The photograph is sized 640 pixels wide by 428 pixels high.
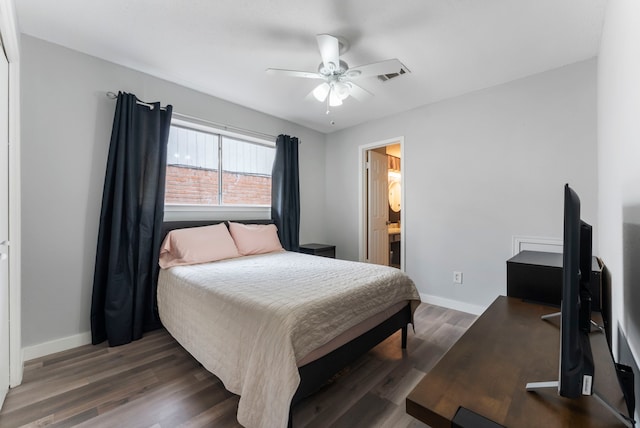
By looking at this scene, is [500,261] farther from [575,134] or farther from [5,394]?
[5,394]

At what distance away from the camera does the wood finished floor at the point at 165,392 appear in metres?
1.51

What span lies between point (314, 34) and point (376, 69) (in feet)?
1.74

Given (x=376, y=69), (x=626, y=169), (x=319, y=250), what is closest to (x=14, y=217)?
(x=376, y=69)

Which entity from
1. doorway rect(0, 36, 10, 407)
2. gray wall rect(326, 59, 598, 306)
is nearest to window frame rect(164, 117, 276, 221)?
doorway rect(0, 36, 10, 407)

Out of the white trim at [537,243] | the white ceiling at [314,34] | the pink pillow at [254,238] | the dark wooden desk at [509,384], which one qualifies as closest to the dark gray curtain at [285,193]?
the pink pillow at [254,238]

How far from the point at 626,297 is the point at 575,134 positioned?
201 cm

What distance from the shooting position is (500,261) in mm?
2826

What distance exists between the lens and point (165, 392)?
1.74 metres

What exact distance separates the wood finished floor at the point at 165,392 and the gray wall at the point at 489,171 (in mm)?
1159

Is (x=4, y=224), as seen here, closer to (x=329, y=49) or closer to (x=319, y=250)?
(x=329, y=49)

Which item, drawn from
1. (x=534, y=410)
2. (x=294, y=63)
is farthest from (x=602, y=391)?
(x=294, y=63)

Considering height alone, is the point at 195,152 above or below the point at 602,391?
above

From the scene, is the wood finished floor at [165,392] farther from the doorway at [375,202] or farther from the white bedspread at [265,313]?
the doorway at [375,202]

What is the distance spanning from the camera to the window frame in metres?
2.90
